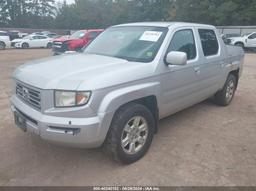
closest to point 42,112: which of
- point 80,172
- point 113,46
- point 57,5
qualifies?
point 80,172

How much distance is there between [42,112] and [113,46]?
169 cm

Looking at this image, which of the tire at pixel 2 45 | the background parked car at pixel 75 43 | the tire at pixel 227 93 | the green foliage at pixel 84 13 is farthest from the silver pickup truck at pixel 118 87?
the green foliage at pixel 84 13

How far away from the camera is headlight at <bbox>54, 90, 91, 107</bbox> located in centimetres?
291

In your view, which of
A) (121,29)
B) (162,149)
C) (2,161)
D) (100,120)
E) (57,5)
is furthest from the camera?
(57,5)

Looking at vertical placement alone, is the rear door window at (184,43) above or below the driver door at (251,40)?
above

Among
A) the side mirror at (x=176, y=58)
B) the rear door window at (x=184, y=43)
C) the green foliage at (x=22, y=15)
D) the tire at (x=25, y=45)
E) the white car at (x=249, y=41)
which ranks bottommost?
the tire at (x=25, y=45)

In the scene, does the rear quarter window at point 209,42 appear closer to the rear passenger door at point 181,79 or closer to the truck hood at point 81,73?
the rear passenger door at point 181,79

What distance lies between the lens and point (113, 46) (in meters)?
4.22

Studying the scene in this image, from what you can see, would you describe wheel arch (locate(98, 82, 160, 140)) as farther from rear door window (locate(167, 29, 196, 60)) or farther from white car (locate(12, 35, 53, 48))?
white car (locate(12, 35, 53, 48))

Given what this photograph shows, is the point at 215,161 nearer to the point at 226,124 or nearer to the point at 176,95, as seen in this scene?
the point at 176,95

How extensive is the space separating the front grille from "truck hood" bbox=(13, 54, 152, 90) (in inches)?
3.3

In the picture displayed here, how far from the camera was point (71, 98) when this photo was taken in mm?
2932

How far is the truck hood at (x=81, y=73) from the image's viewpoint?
295cm

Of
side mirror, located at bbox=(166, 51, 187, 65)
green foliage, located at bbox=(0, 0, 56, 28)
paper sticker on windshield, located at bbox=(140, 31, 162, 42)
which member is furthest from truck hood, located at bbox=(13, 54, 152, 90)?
green foliage, located at bbox=(0, 0, 56, 28)
